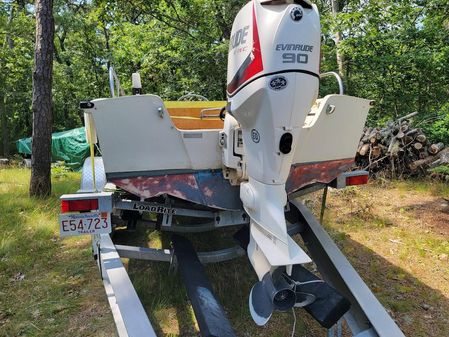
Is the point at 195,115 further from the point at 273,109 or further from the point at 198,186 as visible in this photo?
the point at 273,109

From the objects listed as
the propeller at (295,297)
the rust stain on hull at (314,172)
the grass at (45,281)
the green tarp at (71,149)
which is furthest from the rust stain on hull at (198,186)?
the green tarp at (71,149)

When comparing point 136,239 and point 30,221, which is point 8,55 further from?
point 136,239

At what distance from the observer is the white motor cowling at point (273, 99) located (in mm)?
1888

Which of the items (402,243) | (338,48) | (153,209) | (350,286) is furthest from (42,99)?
(338,48)

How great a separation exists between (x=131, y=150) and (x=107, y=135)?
0.18 m

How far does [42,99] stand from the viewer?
5.57m

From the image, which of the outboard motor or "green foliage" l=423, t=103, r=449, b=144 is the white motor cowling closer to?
the outboard motor

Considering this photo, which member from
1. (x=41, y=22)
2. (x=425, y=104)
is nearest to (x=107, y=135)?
(x=41, y=22)

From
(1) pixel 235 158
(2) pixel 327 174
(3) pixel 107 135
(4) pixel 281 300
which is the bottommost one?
(4) pixel 281 300

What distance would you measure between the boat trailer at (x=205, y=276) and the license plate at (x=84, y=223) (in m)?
0.13

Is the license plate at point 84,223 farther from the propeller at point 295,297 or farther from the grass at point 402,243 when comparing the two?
the grass at point 402,243

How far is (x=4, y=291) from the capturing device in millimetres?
3209

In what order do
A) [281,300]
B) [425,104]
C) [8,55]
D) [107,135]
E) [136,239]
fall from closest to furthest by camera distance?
[281,300] → [107,135] → [136,239] → [425,104] → [8,55]

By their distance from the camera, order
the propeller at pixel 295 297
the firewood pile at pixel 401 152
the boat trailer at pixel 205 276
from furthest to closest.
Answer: the firewood pile at pixel 401 152, the boat trailer at pixel 205 276, the propeller at pixel 295 297
